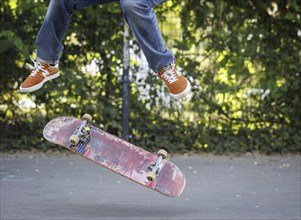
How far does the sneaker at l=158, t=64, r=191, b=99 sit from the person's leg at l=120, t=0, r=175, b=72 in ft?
0.32

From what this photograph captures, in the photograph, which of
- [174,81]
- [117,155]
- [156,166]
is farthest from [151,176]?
[174,81]

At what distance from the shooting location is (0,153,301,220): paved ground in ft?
20.0

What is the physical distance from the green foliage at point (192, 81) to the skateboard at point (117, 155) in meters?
3.41

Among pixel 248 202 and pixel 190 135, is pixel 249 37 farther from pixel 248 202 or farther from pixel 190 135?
pixel 248 202

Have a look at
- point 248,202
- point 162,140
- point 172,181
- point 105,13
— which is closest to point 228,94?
point 162,140

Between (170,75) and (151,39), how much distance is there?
38 centimetres

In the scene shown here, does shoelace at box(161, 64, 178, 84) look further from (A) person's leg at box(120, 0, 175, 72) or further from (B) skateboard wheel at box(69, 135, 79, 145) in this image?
(B) skateboard wheel at box(69, 135, 79, 145)

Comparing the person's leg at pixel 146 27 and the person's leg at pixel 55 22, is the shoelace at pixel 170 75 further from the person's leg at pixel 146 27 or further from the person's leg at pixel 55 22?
the person's leg at pixel 55 22

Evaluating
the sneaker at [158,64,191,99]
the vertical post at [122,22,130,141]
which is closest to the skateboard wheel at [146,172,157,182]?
the sneaker at [158,64,191,99]

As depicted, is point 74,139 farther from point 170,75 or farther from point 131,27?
point 131,27

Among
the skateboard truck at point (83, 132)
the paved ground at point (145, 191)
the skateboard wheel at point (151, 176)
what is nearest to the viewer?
the skateboard wheel at point (151, 176)

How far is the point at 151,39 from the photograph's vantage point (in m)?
4.88

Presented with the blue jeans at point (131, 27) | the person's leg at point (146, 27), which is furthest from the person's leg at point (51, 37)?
the person's leg at point (146, 27)

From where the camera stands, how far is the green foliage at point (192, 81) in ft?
31.0
